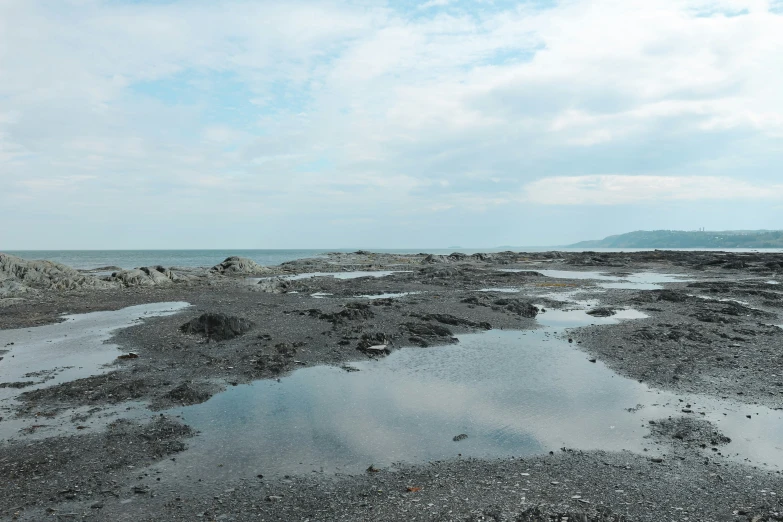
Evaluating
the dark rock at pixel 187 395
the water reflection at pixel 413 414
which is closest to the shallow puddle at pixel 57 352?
the dark rock at pixel 187 395

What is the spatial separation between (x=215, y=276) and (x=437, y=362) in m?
41.5

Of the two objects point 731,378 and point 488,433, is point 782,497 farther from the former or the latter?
point 731,378

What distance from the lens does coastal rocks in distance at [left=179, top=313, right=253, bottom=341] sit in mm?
19438

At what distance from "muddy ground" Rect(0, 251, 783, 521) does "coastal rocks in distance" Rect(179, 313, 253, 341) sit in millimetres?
89

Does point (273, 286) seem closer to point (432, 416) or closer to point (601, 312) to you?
point (601, 312)

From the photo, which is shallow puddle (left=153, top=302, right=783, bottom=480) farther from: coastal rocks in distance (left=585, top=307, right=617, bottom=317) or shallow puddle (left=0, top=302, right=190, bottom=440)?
coastal rocks in distance (left=585, top=307, right=617, bottom=317)

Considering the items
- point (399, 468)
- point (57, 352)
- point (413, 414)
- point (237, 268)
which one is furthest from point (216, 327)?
point (237, 268)

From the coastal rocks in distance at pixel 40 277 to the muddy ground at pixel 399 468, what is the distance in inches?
337

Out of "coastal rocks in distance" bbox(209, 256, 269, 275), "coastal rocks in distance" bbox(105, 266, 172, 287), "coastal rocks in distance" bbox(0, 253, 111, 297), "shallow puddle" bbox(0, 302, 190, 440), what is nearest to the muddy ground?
"shallow puddle" bbox(0, 302, 190, 440)

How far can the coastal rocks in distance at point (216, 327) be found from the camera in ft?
63.8

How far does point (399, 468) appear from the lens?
8.69 m

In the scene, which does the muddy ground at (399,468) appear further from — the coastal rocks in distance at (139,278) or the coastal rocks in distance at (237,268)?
the coastal rocks in distance at (237,268)

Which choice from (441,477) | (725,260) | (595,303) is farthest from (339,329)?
(725,260)

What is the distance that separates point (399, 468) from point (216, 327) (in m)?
13.6
